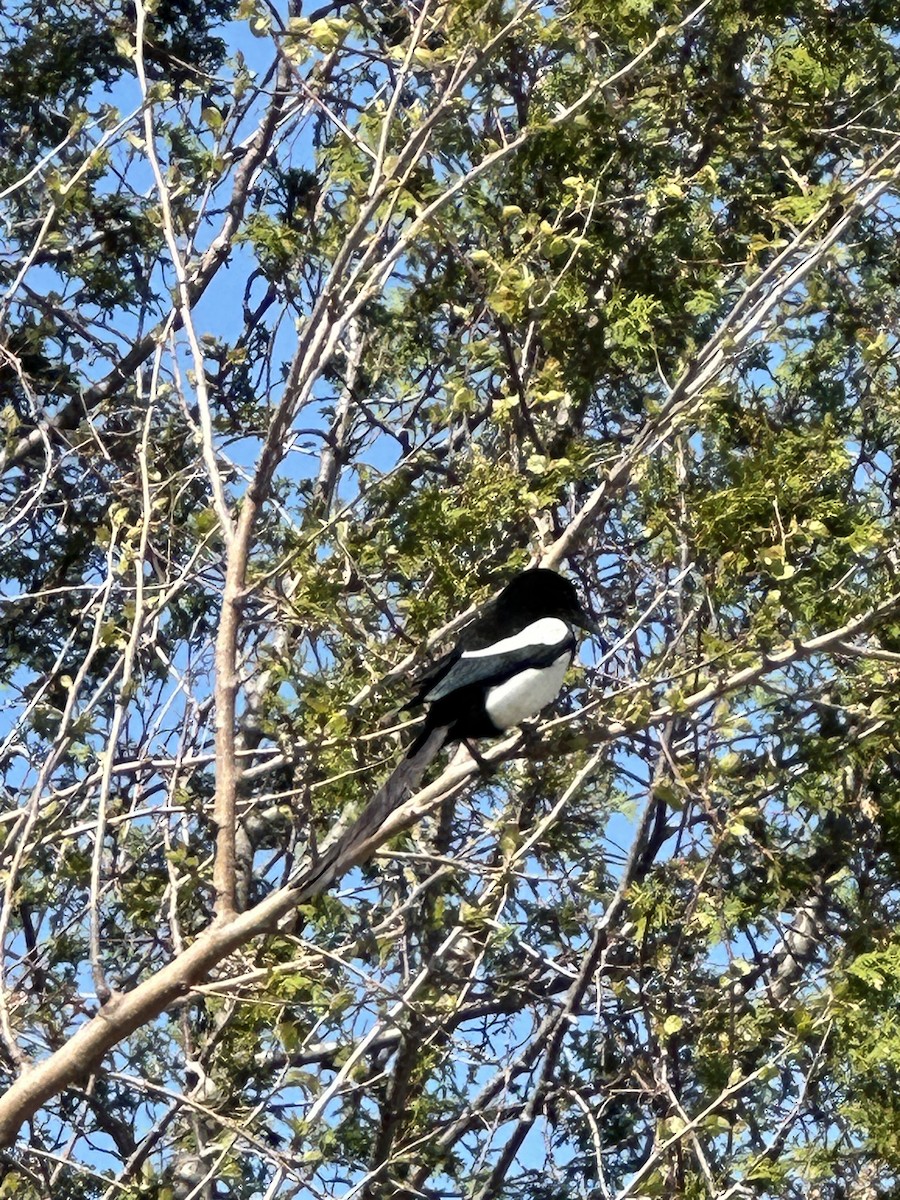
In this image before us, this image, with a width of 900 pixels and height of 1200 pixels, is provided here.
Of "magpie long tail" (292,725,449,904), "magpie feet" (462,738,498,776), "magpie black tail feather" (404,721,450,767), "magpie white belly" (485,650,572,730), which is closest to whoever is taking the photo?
"magpie long tail" (292,725,449,904)

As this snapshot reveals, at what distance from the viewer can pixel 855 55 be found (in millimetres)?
5402

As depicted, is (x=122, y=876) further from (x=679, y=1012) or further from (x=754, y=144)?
(x=754, y=144)

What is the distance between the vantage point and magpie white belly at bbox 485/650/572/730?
4.48 meters

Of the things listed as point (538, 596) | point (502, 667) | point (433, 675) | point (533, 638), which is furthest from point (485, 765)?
point (538, 596)

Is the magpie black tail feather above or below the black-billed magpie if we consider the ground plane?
below

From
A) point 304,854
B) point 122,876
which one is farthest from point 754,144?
point 122,876

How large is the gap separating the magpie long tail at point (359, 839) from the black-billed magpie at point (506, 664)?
0.42m

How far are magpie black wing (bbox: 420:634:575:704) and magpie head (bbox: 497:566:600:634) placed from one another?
10cm

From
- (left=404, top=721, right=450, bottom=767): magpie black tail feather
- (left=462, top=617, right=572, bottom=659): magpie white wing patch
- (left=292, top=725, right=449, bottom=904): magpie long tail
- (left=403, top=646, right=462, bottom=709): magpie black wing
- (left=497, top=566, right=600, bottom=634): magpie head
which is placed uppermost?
(left=497, top=566, right=600, bottom=634): magpie head

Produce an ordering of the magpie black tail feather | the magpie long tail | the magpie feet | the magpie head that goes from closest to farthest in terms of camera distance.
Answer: the magpie long tail < the magpie feet < the magpie black tail feather < the magpie head

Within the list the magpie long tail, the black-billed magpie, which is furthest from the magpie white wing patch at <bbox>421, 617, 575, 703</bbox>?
the magpie long tail

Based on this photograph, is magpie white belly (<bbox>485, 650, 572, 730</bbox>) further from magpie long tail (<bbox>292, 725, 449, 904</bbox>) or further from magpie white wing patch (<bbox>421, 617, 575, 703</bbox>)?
magpie long tail (<bbox>292, 725, 449, 904</bbox>)

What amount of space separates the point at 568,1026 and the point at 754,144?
2.81 meters

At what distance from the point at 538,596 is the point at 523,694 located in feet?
0.95
